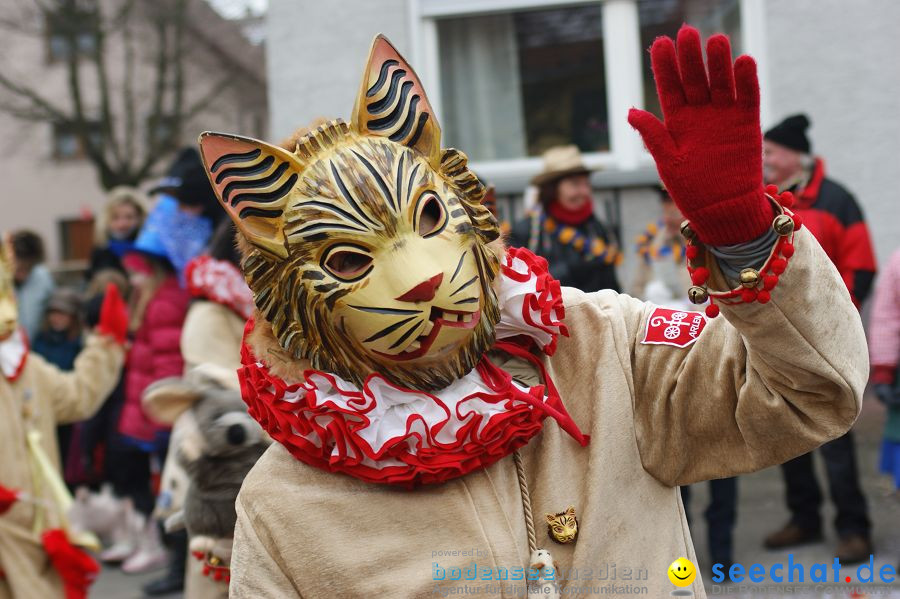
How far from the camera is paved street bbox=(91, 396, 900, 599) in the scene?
4804 mm

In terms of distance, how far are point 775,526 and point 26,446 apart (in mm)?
3934

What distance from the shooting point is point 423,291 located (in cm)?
199

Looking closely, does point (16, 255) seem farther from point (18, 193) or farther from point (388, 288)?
point (18, 193)

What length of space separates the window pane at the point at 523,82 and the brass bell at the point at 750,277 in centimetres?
613

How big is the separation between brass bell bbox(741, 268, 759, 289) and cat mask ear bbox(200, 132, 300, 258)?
2.91 ft

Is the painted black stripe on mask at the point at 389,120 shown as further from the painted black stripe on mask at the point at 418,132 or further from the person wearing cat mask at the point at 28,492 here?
the person wearing cat mask at the point at 28,492

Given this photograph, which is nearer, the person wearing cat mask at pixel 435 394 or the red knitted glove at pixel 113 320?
the person wearing cat mask at pixel 435 394

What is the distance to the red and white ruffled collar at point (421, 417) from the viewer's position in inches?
81.8

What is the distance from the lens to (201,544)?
3.20 metres

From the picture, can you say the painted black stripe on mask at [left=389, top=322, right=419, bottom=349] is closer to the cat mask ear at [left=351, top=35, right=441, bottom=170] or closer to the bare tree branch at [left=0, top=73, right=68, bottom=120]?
the cat mask ear at [left=351, top=35, right=441, bottom=170]

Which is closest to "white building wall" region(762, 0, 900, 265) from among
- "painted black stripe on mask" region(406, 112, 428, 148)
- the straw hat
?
the straw hat

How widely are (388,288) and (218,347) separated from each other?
2151 millimetres

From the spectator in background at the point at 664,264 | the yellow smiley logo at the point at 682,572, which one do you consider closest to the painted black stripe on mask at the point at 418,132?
the yellow smiley logo at the point at 682,572

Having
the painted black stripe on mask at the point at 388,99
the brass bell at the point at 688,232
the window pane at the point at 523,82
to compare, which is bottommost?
the brass bell at the point at 688,232
